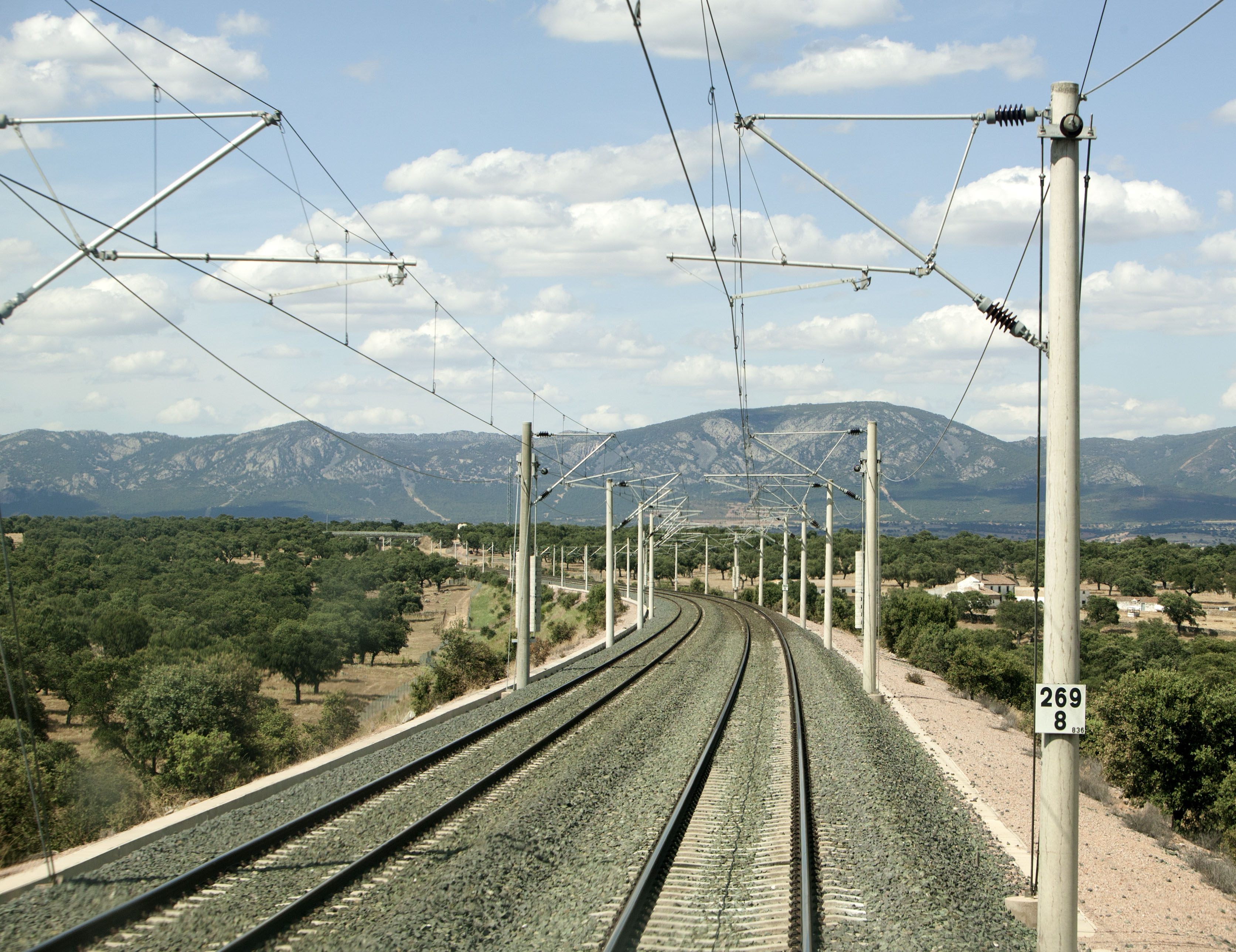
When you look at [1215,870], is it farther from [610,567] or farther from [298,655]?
[298,655]

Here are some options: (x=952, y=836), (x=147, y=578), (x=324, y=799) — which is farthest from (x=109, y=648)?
(x=952, y=836)

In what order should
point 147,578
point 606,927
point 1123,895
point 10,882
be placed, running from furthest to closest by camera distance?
point 147,578
point 1123,895
point 10,882
point 606,927

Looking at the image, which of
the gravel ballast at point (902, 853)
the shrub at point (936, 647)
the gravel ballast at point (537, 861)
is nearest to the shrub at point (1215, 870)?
the gravel ballast at point (902, 853)

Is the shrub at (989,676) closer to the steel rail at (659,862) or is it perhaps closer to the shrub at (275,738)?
the steel rail at (659,862)

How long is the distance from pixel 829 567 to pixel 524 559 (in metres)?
14.8

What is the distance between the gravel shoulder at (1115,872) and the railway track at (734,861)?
9.16 ft

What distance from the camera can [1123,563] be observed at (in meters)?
121

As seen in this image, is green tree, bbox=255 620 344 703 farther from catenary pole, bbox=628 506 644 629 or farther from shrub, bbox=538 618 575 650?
catenary pole, bbox=628 506 644 629

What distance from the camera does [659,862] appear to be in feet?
33.7

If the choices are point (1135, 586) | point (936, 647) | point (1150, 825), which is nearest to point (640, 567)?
point (936, 647)

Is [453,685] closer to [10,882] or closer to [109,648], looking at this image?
[10,882]

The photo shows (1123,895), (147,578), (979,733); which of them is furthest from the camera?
(147,578)

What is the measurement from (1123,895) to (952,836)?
1.86 meters

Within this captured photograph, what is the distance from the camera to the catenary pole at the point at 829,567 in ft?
113
